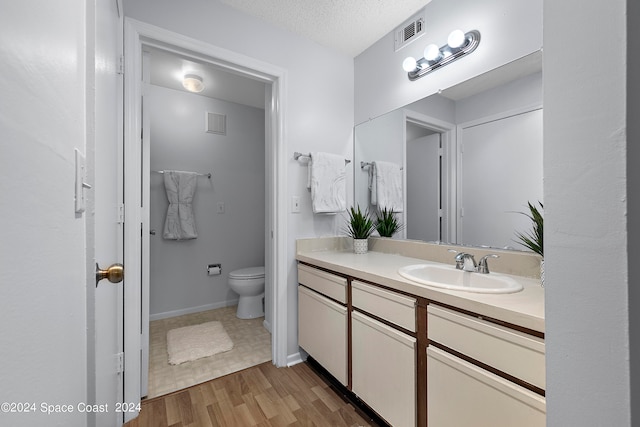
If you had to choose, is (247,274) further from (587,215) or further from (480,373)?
(587,215)

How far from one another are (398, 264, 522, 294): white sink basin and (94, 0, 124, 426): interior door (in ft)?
3.81

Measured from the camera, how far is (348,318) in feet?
4.81

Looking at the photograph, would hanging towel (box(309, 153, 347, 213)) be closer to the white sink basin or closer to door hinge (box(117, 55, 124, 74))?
the white sink basin

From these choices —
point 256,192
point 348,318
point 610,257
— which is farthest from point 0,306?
point 256,192

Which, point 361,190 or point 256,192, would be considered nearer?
point 361,190

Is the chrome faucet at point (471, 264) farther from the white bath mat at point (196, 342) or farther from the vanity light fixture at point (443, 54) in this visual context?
the white bath mat at point (196, 342)

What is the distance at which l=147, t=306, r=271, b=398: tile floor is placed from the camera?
170 cm

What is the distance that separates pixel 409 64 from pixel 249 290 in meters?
2.32

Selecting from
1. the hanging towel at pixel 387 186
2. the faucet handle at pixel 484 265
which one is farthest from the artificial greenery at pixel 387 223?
the faucet handle at pixel 484 265

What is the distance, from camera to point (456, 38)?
4.91ft

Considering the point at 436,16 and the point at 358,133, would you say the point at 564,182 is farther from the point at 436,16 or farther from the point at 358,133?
the point at 358,133

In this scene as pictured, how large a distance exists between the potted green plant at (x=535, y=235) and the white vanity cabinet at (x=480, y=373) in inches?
17.8

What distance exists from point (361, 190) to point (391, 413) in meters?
1.48

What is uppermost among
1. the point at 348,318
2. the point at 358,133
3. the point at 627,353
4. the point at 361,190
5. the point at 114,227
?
the point at 358,133
